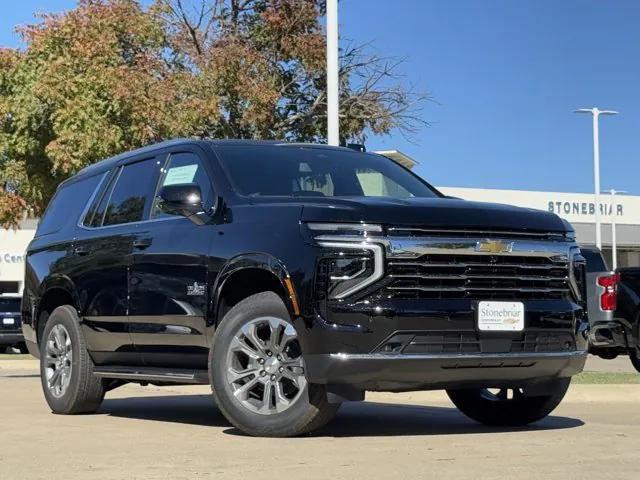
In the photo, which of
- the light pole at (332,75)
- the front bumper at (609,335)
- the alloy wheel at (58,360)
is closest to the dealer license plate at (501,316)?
the alloy wheel at (58,360)

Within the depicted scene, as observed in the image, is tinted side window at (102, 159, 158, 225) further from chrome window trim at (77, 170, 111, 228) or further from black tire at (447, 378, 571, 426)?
black tire at (447, 378, 571, 426)

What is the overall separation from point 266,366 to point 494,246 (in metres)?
1.58

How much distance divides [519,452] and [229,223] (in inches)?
94.5

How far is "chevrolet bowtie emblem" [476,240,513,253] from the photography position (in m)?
7.49

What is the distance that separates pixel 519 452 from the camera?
6.87 meters

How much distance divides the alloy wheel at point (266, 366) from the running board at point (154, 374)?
45 cm

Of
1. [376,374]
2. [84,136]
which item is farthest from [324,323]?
[84,136]

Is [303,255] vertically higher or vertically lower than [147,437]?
higher

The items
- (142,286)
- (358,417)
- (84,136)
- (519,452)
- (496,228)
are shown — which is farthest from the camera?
(84,136)

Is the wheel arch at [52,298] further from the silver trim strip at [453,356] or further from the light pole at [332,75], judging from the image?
the light pole at [332,75]

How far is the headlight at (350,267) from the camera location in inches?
282

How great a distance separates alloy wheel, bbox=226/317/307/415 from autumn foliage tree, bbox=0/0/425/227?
14481 mm

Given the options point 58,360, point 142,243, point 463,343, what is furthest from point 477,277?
point 58,360

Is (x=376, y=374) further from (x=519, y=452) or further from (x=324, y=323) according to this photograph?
(x=519, y=452)
